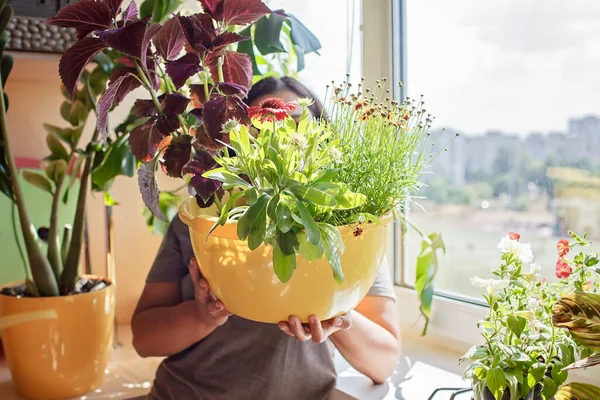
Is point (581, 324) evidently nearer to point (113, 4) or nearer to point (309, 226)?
point (309, 226)

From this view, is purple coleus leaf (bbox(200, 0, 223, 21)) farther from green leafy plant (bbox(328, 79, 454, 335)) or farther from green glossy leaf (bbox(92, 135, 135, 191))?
green glossy leaf (bbox(92, 135, 135, 191))

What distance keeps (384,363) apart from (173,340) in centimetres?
38

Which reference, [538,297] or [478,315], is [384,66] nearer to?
[478,315]

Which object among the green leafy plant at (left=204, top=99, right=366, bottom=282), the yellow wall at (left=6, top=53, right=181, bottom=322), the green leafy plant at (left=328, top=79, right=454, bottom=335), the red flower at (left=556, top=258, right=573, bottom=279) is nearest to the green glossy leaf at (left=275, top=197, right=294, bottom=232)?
the green leafy plant at (left=204, top=99, right=366, bottom=282)

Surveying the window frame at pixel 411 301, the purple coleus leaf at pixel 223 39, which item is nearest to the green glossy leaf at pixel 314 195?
the purple coleus leaf at pixel 223 39

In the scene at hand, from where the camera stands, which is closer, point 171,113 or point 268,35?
point 171,113

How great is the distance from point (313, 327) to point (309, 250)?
16 centimetres

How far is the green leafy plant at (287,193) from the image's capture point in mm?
572

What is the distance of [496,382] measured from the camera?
700mm

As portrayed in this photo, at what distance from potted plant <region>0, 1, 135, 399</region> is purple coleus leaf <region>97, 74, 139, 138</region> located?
0.57 m

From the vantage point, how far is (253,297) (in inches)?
26.8

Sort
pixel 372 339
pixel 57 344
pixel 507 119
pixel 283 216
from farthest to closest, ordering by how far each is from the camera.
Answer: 1. pixel 57 344
2. pixel 507 119
3. pixel 372 339
4. pixel 283 216

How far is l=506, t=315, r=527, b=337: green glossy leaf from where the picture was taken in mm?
714

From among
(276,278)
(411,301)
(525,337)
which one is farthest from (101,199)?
(525,337)
